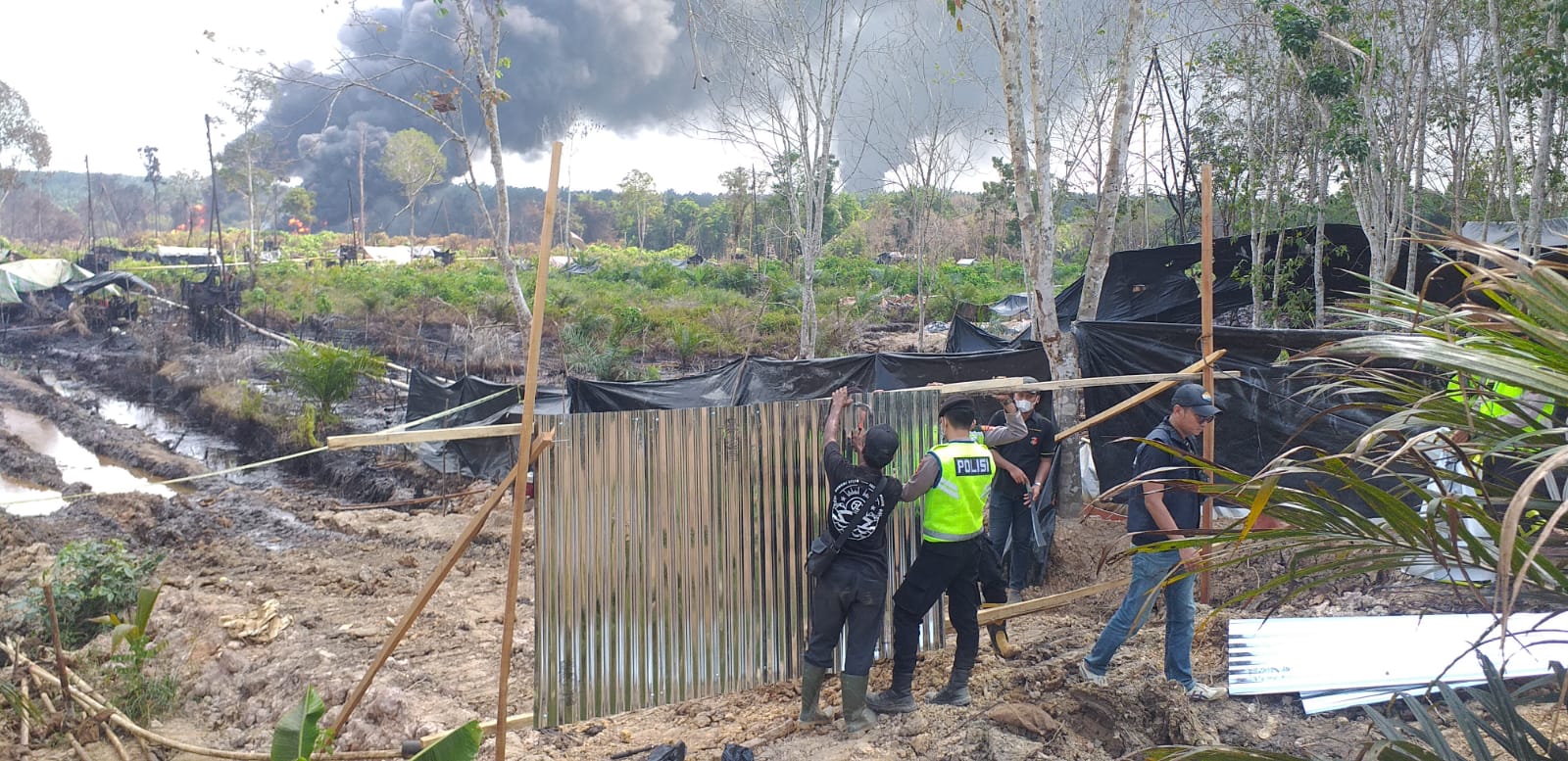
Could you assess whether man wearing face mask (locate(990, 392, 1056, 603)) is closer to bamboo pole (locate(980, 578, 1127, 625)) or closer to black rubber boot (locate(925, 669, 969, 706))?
bamboo pole (locate(980, 578, 1127, 625))

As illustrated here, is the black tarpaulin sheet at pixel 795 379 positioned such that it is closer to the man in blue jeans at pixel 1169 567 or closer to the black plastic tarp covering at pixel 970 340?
the black plastic tarp covering at pixel 970 340

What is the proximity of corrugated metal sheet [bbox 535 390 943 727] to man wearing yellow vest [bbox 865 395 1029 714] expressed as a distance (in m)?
0.38

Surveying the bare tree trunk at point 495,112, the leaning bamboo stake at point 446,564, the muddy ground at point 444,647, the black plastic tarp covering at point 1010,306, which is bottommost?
the muddy ground at point 444,647

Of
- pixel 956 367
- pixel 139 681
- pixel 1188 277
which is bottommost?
pixel 139 681

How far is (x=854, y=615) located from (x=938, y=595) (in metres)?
0.46

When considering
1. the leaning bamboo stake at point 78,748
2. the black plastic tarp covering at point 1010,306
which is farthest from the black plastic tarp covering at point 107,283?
the leaning bamboo stake at point 78,748

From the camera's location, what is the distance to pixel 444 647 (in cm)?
664

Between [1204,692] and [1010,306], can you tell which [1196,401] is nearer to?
[1204,692]

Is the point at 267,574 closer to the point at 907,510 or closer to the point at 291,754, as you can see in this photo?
the point at 291,754

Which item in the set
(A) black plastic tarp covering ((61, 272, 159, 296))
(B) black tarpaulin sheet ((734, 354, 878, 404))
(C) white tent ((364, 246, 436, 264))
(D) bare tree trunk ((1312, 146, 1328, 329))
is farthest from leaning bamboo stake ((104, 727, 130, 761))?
(C) white tent ((364, 246, 436, 264))

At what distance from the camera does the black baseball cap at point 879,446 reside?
4.27 metres

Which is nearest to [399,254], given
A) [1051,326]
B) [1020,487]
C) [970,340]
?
[970,340]

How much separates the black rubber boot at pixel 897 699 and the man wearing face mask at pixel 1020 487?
5.53 ft

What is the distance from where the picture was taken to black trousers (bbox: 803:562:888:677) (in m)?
4.29
